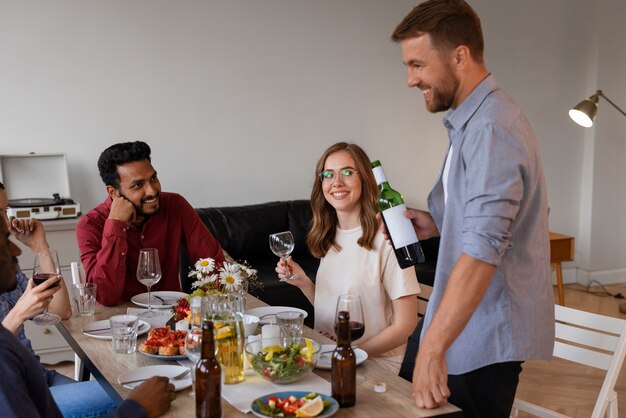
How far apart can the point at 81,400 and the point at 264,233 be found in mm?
2662

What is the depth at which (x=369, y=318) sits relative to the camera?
2611 millimetres

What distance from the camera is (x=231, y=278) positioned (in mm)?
2441

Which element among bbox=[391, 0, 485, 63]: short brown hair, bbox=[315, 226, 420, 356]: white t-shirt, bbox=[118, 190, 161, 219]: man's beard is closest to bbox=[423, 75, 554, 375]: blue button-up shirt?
bbox=[391, 0, 485, 63]: short brown hair

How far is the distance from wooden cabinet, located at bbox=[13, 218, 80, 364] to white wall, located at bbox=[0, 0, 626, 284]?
564mm

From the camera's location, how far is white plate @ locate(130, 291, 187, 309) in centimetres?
268

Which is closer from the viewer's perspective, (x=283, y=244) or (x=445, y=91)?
(x=445, y=91)

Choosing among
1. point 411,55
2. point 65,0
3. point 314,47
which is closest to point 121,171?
point 411,55

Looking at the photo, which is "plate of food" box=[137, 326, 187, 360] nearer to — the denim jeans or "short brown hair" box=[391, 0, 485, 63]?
the denim jeans

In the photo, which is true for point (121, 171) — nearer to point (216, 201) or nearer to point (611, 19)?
point (216, 201)

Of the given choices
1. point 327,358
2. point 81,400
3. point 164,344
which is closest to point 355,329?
point 327,358

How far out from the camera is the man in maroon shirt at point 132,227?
2.91m

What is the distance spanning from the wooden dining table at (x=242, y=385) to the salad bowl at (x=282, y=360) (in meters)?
0.04

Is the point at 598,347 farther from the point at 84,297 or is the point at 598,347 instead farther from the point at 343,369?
the point at 84,297

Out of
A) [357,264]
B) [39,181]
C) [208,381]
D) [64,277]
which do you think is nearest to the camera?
[208,381]
